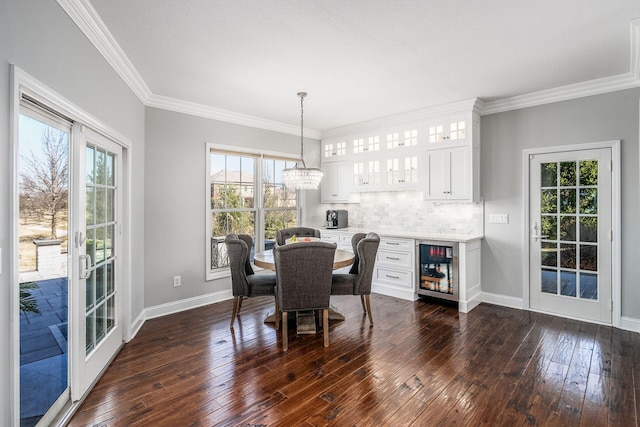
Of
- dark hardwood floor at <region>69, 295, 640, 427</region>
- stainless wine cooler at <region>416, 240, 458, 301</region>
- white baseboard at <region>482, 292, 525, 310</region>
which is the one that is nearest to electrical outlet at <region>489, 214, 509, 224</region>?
stainless wine cooler at <region>416, 240, 458, 301</region>

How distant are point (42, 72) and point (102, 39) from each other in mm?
958

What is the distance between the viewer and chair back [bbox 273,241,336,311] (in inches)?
114

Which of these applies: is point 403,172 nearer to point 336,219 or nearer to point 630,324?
point 336,219

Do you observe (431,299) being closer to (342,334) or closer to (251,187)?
(342,334)

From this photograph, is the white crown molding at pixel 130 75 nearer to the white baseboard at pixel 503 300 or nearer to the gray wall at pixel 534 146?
the gray wall at pixel 534 146

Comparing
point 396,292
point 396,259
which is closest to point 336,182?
point 396,259

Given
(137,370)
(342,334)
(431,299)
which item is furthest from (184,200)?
(431,299)

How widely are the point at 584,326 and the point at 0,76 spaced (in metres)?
5.20

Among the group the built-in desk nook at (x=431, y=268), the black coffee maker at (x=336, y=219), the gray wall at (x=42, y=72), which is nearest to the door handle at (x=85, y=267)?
the gray wall at (x=42, y=72)

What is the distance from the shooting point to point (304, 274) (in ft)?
9.69

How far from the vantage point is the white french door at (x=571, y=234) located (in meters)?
3.63

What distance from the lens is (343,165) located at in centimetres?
576

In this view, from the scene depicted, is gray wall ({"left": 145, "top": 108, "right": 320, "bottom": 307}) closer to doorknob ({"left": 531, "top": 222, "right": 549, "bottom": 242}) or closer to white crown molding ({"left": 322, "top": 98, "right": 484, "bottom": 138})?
white crown molding ({"left": 322, "top": 98, "right": 484, "bottom": 138})

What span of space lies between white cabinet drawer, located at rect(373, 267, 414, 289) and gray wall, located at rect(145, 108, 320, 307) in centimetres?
226
